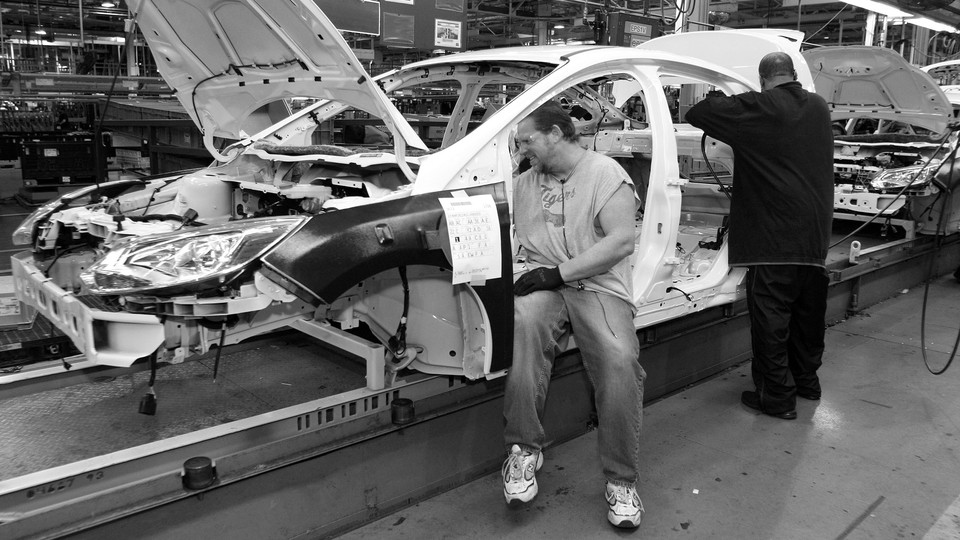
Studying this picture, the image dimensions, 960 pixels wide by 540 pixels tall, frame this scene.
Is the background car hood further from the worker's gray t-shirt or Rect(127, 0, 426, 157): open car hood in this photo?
Rect(127, 0, 426, 157): open car hood

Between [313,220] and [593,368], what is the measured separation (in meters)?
1.27

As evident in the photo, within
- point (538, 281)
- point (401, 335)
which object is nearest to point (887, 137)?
point (538, 281)

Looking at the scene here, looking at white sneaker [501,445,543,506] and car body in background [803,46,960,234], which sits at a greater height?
car body in background [803,46,960,234]

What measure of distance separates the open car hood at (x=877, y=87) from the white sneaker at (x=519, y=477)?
19.6 ft

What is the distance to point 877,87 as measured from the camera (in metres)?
7.35

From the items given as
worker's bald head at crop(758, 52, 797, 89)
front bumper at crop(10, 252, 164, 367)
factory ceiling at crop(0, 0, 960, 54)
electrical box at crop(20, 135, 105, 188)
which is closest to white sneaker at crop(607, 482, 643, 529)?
front bumper at crop(10, 252, 164, 367)

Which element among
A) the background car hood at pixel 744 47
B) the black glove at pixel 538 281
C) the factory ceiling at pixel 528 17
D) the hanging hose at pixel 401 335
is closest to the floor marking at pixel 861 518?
the black glove at pixel 538 281

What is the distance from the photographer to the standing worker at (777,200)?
3.64m

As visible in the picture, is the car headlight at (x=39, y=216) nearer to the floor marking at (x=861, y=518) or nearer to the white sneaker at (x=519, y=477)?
the white sneaker at (x=519, y=477)

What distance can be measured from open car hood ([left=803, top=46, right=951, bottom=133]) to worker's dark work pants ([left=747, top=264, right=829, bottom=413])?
4047mm

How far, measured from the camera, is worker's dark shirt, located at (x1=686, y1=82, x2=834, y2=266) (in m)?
3.63

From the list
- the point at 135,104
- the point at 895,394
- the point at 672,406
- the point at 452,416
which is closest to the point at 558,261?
the point at 452,416

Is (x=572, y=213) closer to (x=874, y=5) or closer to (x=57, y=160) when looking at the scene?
(x=874, y=5)

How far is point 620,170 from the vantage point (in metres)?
2.91
